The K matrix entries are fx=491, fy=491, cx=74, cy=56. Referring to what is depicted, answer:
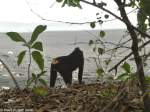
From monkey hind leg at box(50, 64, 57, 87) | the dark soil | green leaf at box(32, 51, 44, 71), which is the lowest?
the dark soil

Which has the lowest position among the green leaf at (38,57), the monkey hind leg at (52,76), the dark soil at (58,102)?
the dark soil at (58,102)

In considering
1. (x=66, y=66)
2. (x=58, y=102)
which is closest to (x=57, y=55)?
(x=66, y=66)

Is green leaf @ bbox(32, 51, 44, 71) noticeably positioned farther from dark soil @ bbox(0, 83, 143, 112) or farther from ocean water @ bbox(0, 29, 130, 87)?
dark soil @ bbox(0, 83, 143, 112)

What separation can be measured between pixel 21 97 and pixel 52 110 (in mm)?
730

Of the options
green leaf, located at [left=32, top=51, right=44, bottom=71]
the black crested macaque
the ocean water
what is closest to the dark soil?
the ocean water

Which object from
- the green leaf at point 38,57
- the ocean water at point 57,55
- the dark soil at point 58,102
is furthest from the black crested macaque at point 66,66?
the green leaf at point 38,57

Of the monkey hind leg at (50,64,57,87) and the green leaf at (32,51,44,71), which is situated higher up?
the green leaf at (32,51,44,71)

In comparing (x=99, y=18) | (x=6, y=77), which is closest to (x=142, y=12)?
(x=99, y=18)

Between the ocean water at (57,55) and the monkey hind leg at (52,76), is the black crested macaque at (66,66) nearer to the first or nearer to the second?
the monkey hind leg at (52,76)

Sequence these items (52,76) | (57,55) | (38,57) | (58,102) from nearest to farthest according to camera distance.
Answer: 1. (38,57)
2. (58,102)
3. (52,76)
4. (57,55)

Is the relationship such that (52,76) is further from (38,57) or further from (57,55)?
(57,55)

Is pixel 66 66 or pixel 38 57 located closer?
pixel 38 57

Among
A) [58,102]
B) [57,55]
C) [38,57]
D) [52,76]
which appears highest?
[57,55]

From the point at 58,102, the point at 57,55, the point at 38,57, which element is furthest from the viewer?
the point at 57,55
